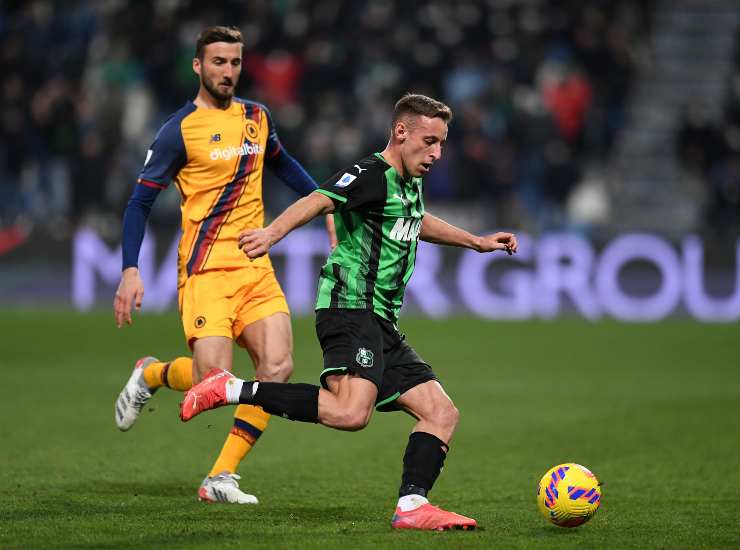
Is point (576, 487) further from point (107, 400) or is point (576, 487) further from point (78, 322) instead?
point (78, 322)

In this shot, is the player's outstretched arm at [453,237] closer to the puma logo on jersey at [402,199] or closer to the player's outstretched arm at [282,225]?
the puma logo on jersey at [402,199]

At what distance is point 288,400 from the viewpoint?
5.85 m

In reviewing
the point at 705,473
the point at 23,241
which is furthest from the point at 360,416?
the point at 23,241

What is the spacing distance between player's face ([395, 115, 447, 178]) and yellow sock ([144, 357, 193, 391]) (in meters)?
1.79

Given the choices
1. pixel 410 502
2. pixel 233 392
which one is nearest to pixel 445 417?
pixel 410 502

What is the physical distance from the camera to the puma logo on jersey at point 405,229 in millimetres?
6008

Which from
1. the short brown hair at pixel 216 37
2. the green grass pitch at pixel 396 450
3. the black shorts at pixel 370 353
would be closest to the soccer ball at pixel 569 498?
the green grass pitch at pixel 396 450

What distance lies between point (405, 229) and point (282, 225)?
2.34ft

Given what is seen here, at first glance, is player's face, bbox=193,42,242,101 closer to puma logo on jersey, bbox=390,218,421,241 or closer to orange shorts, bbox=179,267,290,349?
orange shorts, bbox=179,267,290,349

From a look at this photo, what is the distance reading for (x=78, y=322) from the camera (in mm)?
16328

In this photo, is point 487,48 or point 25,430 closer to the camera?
point 25,430

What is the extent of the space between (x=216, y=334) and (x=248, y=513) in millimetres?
964

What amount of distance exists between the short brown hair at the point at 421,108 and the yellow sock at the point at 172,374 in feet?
6.14

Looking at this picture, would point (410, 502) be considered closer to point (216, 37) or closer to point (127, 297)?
point (127, 297)
